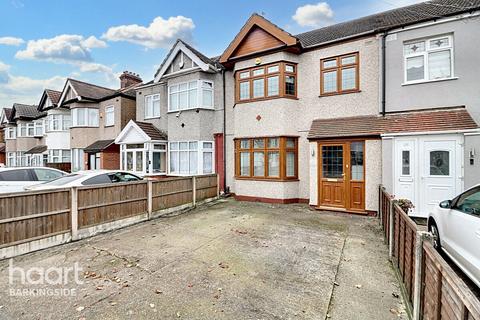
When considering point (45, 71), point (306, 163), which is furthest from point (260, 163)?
point (45, 71)

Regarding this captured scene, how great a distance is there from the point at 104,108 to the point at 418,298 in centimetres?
2248

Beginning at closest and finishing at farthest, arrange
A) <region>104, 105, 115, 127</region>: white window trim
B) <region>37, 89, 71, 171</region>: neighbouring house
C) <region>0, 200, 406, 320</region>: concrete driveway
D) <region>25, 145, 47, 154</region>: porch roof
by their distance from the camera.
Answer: <region>0, 200, 406, 320</region>: concrete driveway < <region>104, 105, 115, 127</region>: white window trim < <region>37, 89, 71, 171</region>: neighbouring house < <region>25, 145, 47, 154</region>: porch roof

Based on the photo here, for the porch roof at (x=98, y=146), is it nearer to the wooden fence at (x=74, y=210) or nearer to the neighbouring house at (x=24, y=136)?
the neighbouring house at (x=24, y=136)

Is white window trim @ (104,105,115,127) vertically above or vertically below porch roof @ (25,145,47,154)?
above

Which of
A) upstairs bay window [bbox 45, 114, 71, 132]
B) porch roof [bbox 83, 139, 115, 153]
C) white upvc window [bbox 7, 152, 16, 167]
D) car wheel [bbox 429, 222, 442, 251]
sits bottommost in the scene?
car wheel [bbox 429, 222, 442, 251]

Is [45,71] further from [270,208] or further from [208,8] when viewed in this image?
[270,208]

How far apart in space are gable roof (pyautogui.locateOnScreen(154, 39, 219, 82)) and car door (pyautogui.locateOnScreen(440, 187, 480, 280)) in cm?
1230

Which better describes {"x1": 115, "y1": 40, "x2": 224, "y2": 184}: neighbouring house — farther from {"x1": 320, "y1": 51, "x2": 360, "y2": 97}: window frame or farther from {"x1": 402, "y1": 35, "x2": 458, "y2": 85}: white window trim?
{"x1": 402, "y1": 35, "x2": 458, "y2": 85}: white window trim

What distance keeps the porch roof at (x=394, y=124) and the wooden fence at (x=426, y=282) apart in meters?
5.16

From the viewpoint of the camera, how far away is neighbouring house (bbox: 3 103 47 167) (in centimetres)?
2682

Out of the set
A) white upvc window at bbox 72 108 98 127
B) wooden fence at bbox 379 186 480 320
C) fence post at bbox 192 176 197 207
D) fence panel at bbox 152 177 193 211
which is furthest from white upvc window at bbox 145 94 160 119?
wooden fence at bbox 379 186 480 320

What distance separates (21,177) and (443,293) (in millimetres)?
12797

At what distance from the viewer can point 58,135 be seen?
22.4 metres

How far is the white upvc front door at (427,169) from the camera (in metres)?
7.98
